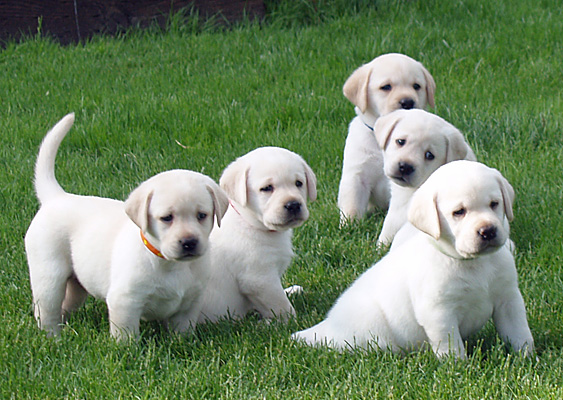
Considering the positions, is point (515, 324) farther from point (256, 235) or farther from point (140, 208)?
point (140, 208)

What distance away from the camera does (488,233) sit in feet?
11.1

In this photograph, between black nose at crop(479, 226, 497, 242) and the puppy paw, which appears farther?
the puppy paw

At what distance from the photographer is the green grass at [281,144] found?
377cm

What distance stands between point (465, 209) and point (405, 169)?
133cm

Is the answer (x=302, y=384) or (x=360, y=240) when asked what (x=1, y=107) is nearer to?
(x=360, y=240)

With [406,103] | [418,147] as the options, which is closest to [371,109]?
[406,103]

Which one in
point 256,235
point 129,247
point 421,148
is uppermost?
point 421,148

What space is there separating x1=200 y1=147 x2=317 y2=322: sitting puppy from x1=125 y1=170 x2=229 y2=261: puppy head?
45 centimetres

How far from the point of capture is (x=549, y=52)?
347 inches

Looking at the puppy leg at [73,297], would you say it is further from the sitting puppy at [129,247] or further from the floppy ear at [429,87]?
the floppy ear at [429,87]

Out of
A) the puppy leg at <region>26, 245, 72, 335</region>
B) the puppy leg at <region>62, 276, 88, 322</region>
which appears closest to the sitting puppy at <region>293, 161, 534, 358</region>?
the puppy leg at <region>26, 245, 72, 335</region>

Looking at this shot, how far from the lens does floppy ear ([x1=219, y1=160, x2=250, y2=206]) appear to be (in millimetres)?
4418

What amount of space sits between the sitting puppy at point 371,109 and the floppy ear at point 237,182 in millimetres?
1382

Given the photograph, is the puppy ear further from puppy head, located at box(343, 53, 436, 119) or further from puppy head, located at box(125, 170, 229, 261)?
puppy head, located at box(343, 53, 436, 119)
